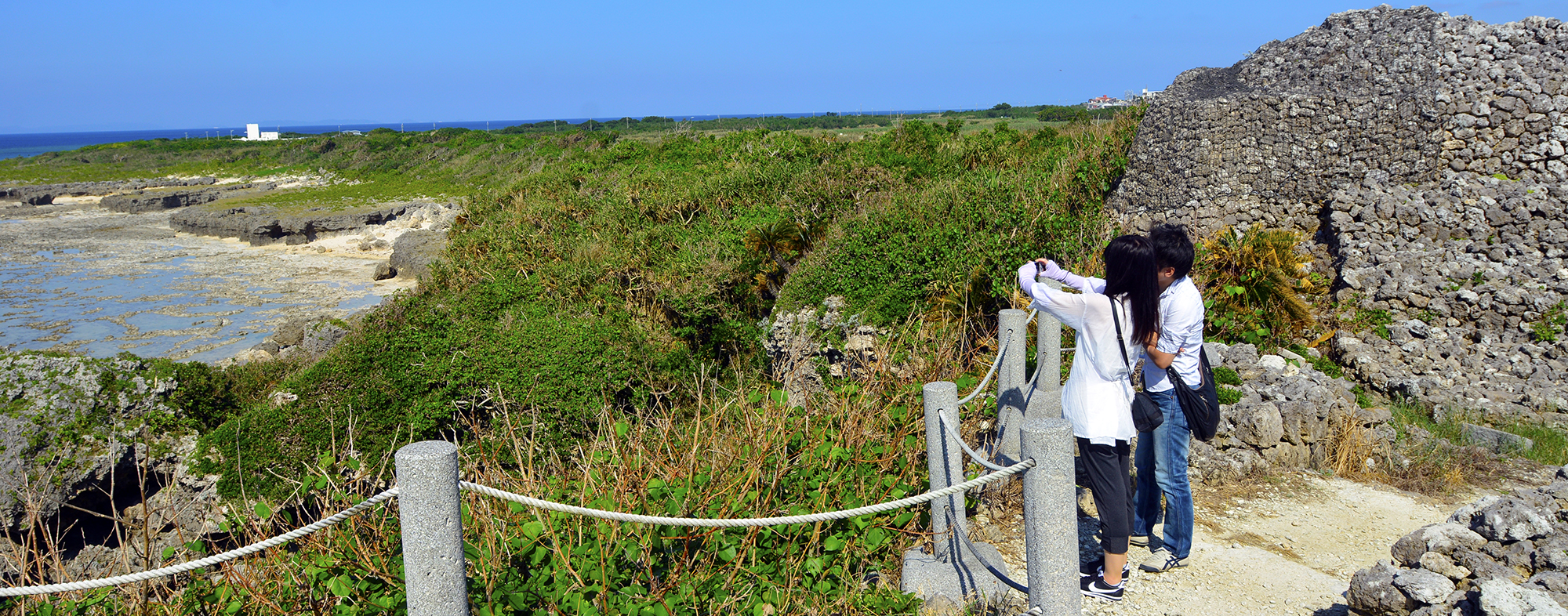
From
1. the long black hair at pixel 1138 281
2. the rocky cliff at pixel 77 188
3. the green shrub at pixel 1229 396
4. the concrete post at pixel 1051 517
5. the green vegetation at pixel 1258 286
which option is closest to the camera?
the concrete post at pixel 1051 517

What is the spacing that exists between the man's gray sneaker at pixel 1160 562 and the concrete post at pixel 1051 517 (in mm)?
1619

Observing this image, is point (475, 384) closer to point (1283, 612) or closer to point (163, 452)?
point (163, 452)

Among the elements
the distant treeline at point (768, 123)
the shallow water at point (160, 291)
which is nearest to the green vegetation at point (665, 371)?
the shallow water at point (160, 291)

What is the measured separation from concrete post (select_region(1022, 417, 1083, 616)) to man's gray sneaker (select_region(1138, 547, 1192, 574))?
1.62 metres

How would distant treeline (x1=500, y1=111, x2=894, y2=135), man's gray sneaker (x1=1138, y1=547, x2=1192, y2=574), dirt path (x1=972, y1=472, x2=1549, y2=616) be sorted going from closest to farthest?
dirt path (x1=972, y1=472, x2=1549, y2=616) < man's gray sneaker (x1=1138, y1=547, x2=1192, y2=574) < distant treeline (x1=500, y1=111, x2=894, y2=135)

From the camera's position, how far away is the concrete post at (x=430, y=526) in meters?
2.38

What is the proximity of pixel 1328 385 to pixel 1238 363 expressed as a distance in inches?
23.4

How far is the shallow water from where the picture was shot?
16984 mm

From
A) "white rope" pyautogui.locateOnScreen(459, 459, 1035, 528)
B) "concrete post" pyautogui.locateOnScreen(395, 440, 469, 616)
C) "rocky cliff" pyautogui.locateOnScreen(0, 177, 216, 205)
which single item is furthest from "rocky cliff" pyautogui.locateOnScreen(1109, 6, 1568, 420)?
"rocky cliff" pyautogui.locateOnScreen(0, 177, 216, 205)

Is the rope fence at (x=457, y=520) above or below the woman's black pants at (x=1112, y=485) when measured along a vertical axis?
above

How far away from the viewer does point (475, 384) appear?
28.2 ft

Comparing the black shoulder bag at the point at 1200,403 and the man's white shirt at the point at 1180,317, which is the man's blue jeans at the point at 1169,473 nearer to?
the black shoulder bag at the point at 1200,403

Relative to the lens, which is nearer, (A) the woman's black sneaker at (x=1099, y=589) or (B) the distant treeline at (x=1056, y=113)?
(A) the woman's black sneaker at (x=1099, y=589)

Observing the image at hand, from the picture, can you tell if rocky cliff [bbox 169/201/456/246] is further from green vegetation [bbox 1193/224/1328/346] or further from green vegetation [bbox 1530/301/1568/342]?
green vegetation [bbox 1530/301/1568/342]
